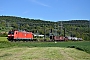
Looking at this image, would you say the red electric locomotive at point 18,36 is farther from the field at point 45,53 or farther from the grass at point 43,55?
the grass at point 43,55

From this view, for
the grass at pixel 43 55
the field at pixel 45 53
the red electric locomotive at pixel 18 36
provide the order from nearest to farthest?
the grass at pixel 43 55, the field at pixel 45 53, the red electric locomotive at pixel 18 36

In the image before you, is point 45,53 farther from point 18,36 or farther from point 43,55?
point 18,36

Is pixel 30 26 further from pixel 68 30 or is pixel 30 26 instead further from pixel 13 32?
pixel 13 32

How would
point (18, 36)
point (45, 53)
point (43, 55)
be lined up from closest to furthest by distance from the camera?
point (43, 55) < point (45, 53) < point (18, 36)

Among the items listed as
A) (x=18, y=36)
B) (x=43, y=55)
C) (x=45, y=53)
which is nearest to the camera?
(x=43, y=55)

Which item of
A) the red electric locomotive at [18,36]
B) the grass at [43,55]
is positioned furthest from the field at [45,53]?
the red electric locomotive at [18,36]

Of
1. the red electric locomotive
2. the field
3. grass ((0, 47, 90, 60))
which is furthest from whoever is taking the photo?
the red electric locomotive

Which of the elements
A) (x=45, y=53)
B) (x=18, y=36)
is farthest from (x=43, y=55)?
(x=18, y=36)

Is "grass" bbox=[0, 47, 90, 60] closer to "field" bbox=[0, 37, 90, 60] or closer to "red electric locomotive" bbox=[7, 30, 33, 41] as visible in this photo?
"field" bbox=[0, 37, 90, 60]

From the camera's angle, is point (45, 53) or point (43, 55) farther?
point (45, 53)

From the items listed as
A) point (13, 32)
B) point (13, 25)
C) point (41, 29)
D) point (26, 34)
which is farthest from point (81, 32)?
point (13, 32)

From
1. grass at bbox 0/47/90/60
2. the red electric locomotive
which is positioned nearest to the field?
grass at bbox 0/47/90/60

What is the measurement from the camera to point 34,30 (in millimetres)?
127875

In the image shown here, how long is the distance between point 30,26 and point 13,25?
13.1 m
